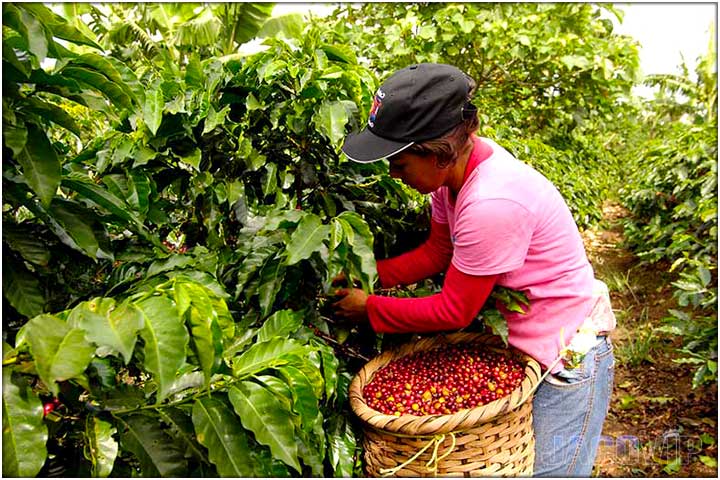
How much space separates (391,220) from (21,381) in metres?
1.23

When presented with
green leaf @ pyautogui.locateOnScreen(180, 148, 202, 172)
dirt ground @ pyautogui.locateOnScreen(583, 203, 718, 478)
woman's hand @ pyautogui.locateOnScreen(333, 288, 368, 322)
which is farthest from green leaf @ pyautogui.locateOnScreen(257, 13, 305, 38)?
woman's hand @ pyautogui.locateOnScreen(333, 288, 368, 322)

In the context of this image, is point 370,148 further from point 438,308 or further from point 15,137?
point 15,137

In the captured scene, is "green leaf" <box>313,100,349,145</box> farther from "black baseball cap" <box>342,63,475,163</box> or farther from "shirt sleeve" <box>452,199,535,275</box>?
"shirt sleeve" <box>452,199,535,275</box>

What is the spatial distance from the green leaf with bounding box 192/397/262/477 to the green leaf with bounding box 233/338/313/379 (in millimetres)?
85

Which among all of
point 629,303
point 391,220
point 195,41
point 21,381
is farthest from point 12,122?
point 195,41

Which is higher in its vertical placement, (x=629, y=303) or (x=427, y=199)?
(x=427, y=199)

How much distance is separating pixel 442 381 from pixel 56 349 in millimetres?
1050

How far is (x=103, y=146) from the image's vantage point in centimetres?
160


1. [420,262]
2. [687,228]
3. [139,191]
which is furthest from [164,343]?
[687,228]

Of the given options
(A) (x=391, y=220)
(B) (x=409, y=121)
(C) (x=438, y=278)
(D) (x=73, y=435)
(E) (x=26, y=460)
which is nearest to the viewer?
(E) (x=26, y=460)

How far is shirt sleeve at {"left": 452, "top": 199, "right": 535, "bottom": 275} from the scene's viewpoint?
146 centimetres

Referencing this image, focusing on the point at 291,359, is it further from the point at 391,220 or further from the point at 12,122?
the point at 391,220

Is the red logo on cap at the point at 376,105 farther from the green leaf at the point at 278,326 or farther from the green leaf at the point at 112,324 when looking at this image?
the green leaf at the point at 112,324

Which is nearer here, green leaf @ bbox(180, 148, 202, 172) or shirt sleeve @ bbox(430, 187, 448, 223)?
green leaf @ bbox(180, 148, 202, 172)
